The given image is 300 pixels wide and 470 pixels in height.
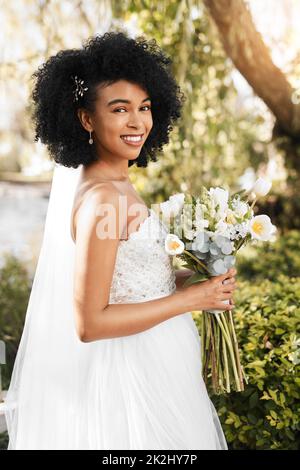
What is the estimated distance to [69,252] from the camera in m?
2.01

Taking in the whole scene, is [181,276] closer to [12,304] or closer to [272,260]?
[12,304]

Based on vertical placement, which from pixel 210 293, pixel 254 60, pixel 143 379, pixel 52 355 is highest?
pixel 254 60

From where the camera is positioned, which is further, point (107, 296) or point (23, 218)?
point (23, 218)

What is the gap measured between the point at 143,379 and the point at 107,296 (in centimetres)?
33

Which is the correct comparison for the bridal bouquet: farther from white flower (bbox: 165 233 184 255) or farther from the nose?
the nose

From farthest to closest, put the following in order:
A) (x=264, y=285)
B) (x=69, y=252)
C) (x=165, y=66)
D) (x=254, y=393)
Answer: (x=264, y=285), (x=254, y=393), (x=165, y=66), (x=69, y=252)

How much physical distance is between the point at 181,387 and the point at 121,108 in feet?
2.87

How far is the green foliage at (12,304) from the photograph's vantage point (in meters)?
3.90

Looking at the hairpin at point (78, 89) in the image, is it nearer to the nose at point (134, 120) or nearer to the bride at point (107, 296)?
the bride at point (107, 296)

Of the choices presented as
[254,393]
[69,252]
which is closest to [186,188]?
[254,393]

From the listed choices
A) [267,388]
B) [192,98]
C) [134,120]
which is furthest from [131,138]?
[192,98]

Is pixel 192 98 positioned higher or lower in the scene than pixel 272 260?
higher

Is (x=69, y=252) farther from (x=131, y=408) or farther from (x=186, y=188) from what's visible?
(x=186, y=188)

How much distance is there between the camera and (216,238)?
71.0 inches
